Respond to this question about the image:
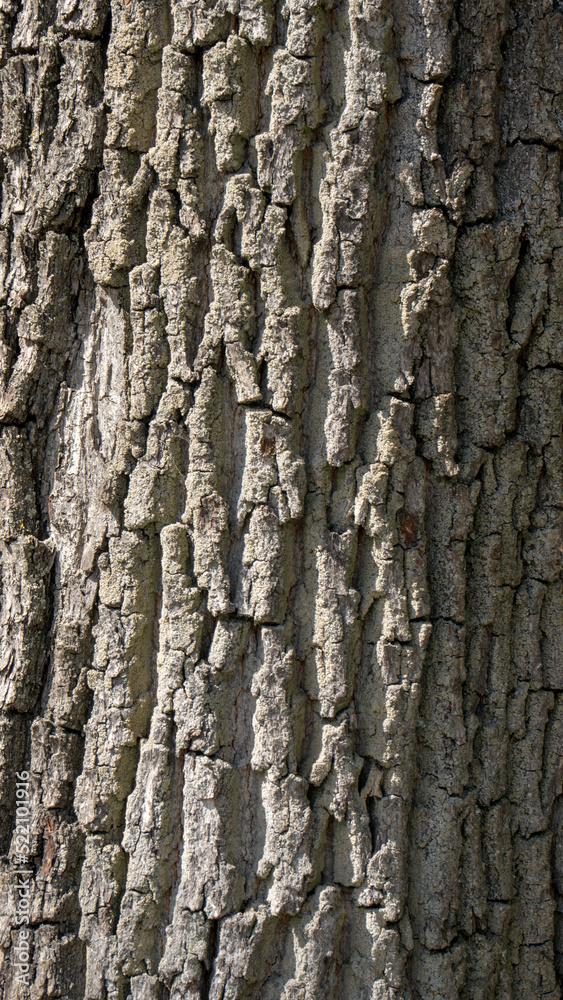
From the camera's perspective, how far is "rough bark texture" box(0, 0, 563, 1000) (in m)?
1.41

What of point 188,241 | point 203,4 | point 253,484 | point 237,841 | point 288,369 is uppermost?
point 203,4

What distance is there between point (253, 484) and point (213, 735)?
0.50 metres

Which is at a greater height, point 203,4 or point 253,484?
point 203,4

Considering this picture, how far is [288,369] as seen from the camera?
4.66 ft

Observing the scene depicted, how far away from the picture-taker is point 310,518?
1.44m

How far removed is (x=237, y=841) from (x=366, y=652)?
45 centimetres

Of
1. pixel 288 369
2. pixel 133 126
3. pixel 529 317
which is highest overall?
pixel 133 126

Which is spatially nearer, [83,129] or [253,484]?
[253,484]

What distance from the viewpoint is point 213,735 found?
143 centimetres

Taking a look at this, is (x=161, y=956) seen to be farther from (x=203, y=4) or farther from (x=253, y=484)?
(x=203, y=4)

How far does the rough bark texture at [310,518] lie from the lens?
1.41 m

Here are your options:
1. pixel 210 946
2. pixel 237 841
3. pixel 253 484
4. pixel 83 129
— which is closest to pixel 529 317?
pixel 253 484

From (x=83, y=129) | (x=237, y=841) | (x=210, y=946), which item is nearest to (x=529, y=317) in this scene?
(x=83, y=129)

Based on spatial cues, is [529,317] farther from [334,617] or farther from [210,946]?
[210,946]
